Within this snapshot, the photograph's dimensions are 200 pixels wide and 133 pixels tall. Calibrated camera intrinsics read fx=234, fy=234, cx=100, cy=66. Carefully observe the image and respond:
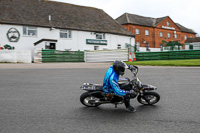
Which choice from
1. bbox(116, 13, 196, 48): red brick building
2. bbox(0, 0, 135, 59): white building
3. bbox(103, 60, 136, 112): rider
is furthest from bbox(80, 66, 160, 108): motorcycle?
bbox(116, 13, 196, 48): red brick building

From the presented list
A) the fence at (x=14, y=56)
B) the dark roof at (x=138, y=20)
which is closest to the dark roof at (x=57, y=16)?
the fence at (x=14, y=56)

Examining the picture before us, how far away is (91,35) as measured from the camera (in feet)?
118

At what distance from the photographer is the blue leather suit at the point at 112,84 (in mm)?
5047

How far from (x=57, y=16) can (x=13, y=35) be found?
25.0ft

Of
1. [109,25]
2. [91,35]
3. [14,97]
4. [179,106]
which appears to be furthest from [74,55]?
[179,106]

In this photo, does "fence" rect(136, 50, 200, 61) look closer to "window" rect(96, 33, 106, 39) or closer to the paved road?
"window" rect(96, 33, 106, 39)

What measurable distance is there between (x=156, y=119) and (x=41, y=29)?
29.2m

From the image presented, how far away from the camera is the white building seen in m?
30.0

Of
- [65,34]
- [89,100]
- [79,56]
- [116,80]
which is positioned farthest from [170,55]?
[116,80]

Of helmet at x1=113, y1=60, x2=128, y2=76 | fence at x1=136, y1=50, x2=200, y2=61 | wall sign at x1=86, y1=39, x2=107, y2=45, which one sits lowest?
helmet at x1=113, y1=60, x2=128, y2=76

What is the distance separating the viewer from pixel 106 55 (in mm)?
28953

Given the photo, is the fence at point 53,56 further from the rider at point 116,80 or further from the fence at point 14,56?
the rider at point 116,80

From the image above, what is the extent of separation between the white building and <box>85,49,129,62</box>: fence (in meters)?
5.47

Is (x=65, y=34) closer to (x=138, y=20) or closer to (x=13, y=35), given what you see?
(x=13, y=35)
